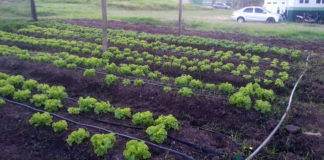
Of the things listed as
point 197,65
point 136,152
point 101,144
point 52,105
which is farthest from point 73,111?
point 197,65

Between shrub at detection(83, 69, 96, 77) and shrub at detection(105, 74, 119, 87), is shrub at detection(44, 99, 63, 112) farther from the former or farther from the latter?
shrub at detection(83, 69, 96, 77)

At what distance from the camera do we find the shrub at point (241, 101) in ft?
22.2

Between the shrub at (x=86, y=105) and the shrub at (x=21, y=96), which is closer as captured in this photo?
the shrub at (x=86, y=105)

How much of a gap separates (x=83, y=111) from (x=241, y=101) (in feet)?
13.7

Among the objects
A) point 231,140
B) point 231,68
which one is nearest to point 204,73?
point 231,68

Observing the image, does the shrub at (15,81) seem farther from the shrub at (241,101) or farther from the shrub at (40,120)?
the shrub at (241,101)

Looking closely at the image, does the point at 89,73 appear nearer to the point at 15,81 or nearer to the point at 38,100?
the point at 15,81

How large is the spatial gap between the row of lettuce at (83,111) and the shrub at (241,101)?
1974mm

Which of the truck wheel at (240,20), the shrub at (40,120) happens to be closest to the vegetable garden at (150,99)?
the shrub at (40,120)

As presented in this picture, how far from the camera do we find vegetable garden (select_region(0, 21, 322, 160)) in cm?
523

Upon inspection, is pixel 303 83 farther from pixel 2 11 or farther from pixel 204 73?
pixel 2 11

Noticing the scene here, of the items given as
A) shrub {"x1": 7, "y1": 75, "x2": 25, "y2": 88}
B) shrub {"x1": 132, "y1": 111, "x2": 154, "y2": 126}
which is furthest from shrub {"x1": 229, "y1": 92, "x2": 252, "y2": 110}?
shrub {"x1": 7, "y1": 75, "x2": 25, "y2": 88}

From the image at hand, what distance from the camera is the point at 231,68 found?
10.1 meters

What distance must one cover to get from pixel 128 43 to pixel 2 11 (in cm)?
1203
